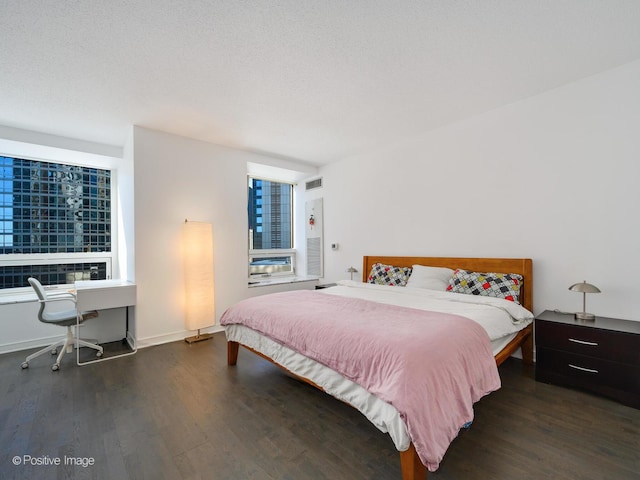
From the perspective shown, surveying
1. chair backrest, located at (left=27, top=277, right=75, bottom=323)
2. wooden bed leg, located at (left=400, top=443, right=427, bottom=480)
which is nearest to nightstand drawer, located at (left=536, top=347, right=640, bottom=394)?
wooden bed leg, located at (left=400, top=443, right=427, bottom=480)

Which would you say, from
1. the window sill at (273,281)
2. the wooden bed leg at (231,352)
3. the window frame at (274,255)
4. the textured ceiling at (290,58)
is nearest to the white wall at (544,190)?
the textured ceiling at (290,58)

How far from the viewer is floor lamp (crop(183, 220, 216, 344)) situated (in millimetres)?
3744

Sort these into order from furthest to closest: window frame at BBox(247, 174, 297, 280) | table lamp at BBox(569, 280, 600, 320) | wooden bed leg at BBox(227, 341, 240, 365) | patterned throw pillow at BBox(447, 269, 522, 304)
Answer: window frame at BBox(247, 174, 297, 280) → wooden bed leg at BBox(227, 341, 240, 365) → patterned throw pillow at BBox(447, 269, 522, 304) → table lamp at BBox(569, 280, 600, 320)

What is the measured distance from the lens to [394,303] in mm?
2818

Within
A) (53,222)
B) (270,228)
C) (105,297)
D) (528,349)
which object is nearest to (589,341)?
(528,349)

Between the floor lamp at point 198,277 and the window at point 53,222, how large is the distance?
1.75 m

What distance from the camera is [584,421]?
1.97m

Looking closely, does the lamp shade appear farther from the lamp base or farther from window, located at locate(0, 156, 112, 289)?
window, located at locate(0, 156, 112, 289)

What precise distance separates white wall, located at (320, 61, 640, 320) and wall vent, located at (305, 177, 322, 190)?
59.4 inches

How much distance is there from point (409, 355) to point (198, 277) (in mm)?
3053

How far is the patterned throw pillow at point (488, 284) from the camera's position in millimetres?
2877

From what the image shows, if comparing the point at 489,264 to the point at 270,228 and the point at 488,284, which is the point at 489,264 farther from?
the point at 270,228

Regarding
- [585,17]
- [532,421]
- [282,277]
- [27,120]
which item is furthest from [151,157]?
[532,421]

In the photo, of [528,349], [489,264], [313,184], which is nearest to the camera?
[528,349]
